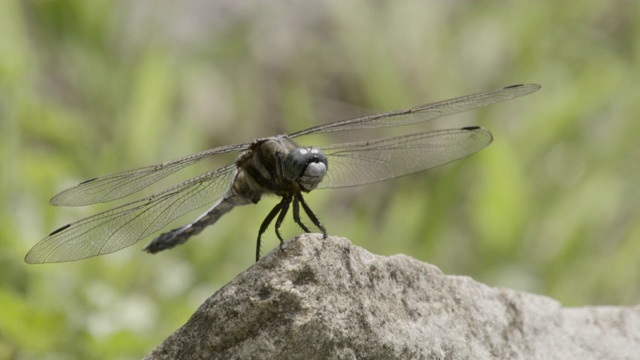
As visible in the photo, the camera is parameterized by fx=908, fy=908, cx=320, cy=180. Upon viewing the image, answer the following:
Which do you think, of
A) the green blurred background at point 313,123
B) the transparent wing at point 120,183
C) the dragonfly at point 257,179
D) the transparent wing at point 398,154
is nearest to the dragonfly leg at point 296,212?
the dragonfly at point 257,179

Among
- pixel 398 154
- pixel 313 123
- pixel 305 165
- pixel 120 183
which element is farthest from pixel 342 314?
pixel 313 123

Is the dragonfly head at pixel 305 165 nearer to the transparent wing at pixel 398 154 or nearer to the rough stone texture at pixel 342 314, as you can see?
the rough stone texture at pixel 342 314

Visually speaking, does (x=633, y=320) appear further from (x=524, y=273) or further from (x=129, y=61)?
(x=129, y=61)

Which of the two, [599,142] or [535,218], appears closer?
[535,218]

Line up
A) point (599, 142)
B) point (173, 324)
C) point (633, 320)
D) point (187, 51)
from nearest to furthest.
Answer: point (633, 320) < point (173, 324) < point (599, 142) < point (187, 51)

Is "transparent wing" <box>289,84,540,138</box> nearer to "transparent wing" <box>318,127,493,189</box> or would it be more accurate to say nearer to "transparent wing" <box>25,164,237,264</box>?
"transparent wing" <box>318,127,493,189</box>

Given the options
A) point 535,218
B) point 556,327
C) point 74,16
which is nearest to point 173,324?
point 556,327
